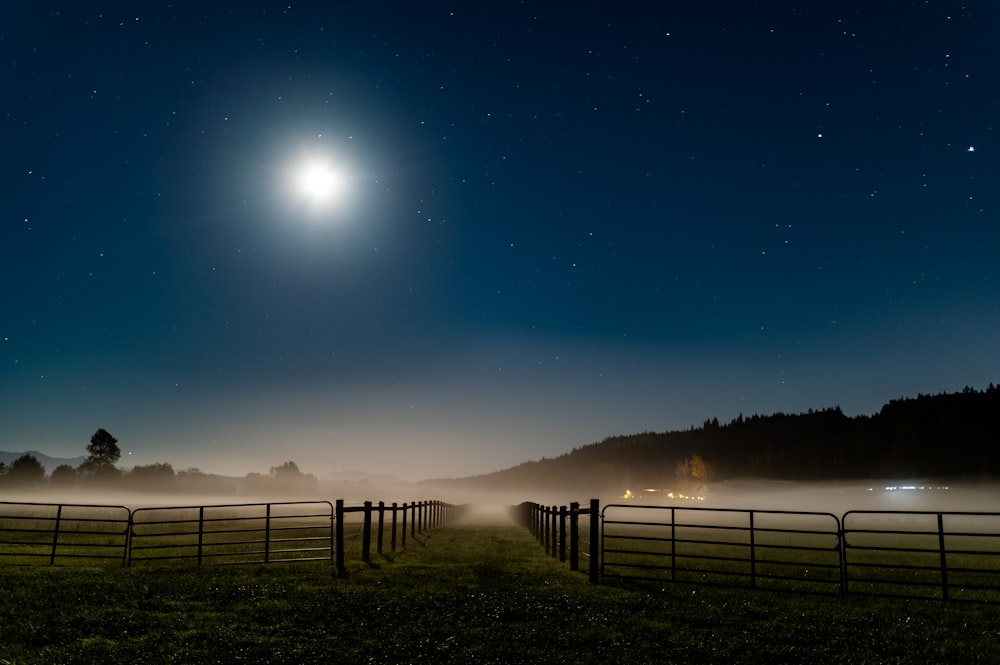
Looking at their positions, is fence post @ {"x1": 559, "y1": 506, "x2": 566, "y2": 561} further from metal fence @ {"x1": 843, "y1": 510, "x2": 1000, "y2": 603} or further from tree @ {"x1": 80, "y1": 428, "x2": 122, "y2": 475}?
tree @ {"x1": 80, "y1": 428, "x2": 122, "y2": 475}

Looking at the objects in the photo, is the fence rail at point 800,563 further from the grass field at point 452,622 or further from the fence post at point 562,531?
the grass field at point 452,622

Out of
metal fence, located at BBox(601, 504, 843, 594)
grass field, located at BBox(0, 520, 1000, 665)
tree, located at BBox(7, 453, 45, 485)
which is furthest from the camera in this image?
tree, located at BBox(7, 453, 45, 485)

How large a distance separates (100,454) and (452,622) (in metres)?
147

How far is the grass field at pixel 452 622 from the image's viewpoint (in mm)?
10070

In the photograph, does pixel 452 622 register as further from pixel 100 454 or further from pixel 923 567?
pixel 100 454

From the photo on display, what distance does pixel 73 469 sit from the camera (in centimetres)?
13675

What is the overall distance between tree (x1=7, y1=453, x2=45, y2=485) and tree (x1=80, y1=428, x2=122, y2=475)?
27.0 ft

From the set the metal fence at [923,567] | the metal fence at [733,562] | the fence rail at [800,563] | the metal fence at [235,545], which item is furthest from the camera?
the metal fence at [235,545]

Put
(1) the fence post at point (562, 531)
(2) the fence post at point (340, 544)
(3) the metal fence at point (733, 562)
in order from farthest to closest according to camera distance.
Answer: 1. (1) the fence post at point (562, 531)
2. (2) the fence post at point (340, 544)
3. (3) the metal fence at point (733, 562)

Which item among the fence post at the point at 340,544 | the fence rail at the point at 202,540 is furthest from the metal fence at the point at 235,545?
the fence post at the point at 340,544

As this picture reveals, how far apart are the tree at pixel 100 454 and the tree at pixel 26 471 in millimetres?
8229

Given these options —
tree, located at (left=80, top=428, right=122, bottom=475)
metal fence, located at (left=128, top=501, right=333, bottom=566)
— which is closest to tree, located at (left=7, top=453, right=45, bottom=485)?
tree, located at (left=80, top=428, right=122, bottom=475)

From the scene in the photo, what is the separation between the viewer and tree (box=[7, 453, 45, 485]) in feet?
422

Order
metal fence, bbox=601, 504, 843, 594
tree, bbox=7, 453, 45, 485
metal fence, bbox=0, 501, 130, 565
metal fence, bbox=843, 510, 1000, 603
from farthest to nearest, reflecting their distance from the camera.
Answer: tree, bbox=7, 453, 45, 485, metal fence, bbox=0, 501, 130, 565, metal fence, bbox=601, 504, 843, 594, metal fence, bbox=843, 510, 1000, 603
